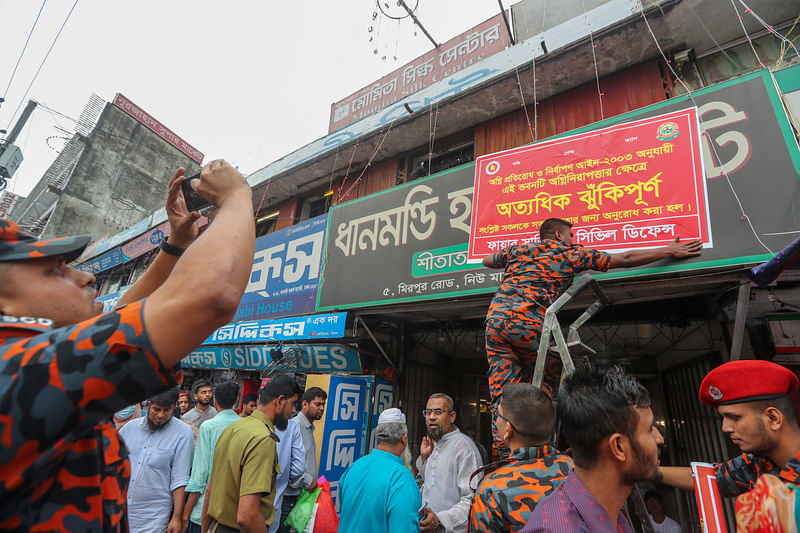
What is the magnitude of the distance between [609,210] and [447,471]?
309 cm

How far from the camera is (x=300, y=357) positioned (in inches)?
273

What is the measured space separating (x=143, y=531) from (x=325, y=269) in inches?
166

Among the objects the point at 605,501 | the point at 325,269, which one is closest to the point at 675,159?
the point at 605,501

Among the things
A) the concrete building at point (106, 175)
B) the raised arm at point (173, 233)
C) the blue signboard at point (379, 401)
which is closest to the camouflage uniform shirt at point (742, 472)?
the raised arm at point (173, 233)

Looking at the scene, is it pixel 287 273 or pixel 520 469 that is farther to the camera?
pixel 287 273

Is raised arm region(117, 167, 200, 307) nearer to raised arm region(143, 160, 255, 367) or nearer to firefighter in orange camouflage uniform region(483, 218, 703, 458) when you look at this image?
raised arm region(143, 160, 255, 367)

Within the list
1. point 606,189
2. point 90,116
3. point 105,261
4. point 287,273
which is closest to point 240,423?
point 606,189

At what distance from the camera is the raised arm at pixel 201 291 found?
737 millimetres

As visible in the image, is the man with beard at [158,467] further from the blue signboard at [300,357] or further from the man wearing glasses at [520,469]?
the man wearing glasses at [520,469]

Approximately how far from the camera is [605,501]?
4.72ft

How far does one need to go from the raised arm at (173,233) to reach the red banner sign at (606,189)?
147 inches

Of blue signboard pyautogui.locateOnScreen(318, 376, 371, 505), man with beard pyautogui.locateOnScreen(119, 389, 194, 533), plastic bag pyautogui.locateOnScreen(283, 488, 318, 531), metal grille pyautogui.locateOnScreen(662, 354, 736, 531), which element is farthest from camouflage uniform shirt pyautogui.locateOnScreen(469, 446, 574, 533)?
metal grille pyautogui.locateOnScreen(662, 354, 736, 531)

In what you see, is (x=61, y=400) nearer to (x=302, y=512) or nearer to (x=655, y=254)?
(x=302, y=512)

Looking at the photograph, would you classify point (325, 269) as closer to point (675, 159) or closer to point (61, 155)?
point (675, 159)
